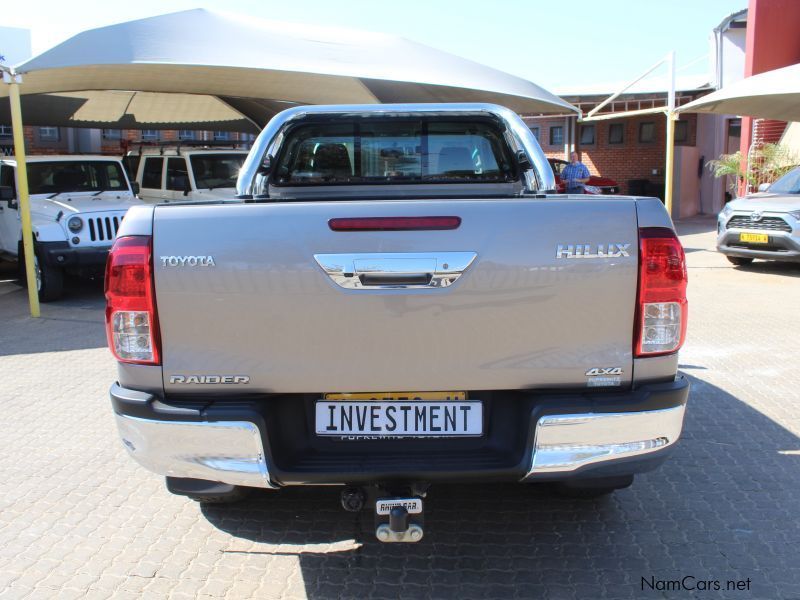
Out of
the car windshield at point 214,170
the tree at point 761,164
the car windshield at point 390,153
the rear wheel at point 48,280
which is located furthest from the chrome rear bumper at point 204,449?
the tree at point 761,164

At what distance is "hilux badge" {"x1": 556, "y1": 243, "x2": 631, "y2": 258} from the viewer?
2.55 meters

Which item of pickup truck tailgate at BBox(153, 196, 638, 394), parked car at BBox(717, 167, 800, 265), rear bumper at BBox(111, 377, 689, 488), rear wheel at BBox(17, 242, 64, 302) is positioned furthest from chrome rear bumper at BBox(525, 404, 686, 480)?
parked car at BBox(717, 167, 800, 265)

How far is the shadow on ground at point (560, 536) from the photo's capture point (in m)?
2.99

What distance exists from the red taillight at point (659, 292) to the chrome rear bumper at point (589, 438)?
239 millimetres

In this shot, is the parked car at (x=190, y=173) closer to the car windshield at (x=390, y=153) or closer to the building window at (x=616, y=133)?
the car windshield at (x=390, y=153)

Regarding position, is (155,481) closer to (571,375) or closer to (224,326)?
(224,326)

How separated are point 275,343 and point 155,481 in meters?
1.88

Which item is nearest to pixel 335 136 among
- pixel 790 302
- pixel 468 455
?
pixel 468 455

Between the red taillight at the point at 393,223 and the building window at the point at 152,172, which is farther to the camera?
the building window at the point at 152,172

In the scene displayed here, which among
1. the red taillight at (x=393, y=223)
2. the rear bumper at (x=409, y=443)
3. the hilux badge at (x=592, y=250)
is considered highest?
the red taillight at (x=393, y=223)

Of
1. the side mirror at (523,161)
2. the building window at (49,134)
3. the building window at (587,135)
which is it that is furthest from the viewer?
the building window at (587,135)

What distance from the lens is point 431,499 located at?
3.73m

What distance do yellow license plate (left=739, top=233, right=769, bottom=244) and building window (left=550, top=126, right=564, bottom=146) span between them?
1484 cm

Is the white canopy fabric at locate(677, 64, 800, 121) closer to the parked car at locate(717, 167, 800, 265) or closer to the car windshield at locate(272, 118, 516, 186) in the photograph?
the parked car at locate(717, 167, 800, 265)
